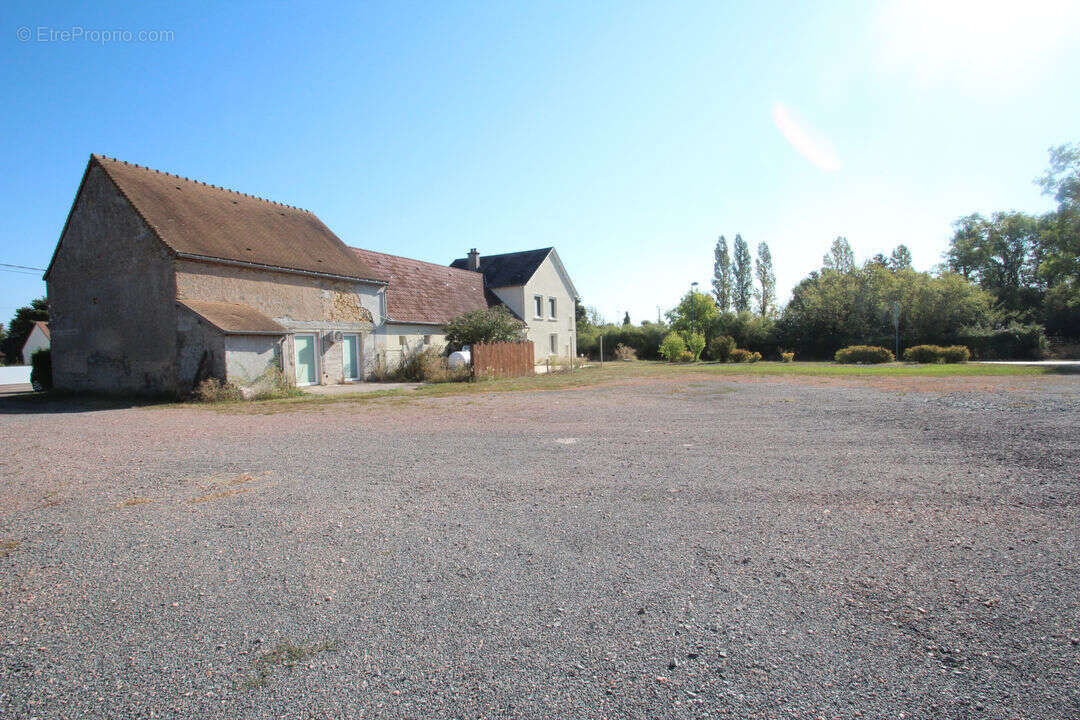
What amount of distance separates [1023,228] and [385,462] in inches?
2702

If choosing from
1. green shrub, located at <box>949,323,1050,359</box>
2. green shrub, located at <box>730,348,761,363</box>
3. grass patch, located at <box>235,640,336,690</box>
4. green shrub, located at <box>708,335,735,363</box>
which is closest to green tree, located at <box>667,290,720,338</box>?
green shrub, located at <box>708,335,735,363</box>

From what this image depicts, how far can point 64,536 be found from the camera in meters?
4.46

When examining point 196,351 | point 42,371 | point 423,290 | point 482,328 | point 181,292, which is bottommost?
point 42,371

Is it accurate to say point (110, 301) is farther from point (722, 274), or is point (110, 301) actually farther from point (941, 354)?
point (722, 274)

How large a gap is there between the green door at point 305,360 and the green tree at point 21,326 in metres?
55.6

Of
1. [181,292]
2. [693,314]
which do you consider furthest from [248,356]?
[693,314]

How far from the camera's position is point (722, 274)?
221 ft

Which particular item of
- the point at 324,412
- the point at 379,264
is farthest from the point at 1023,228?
A: the point at 324,412

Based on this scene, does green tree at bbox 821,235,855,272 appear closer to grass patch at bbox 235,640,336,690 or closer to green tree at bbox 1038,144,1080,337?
green tree at bbox 1038,144,1080,337

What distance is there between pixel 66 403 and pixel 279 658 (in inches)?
725

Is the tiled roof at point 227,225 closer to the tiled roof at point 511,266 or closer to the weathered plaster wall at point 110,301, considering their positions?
the weathered plaster wall at point 110,301

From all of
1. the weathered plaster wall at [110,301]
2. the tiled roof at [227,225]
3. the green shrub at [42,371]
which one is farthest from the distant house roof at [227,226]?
the green shrub at [42,371]

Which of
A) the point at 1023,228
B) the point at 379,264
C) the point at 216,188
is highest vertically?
the point at 1023,228

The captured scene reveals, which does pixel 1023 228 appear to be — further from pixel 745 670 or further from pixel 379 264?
pixel 745 670
